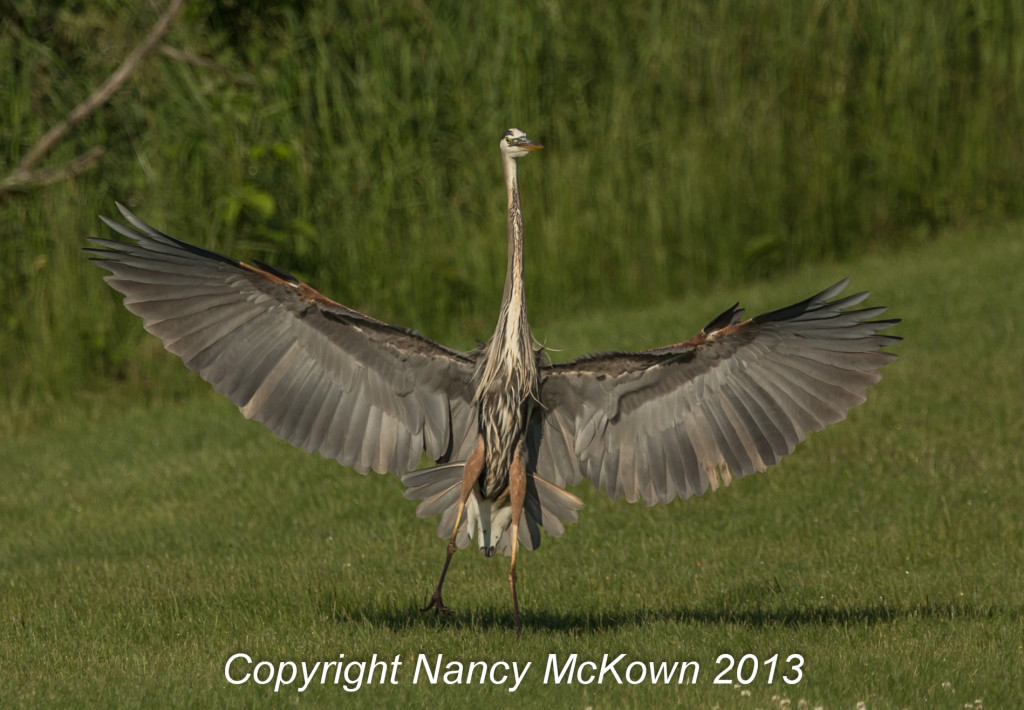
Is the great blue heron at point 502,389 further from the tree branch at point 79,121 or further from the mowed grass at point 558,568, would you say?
the tree branch at point 79,121

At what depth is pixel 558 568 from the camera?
8.55 metres

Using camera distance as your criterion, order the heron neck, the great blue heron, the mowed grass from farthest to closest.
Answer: the heron neck
the great blue heron
the mowed grass

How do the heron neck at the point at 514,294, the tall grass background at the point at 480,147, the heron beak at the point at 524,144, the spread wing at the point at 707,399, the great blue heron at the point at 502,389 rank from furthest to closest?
the tall grass background at the point at 480,147 → the heron beak at the point at 524,144 → the heron neck at the point at 514,294 → the great blue heron at the point at 502,389 → the spread wing at the point at 707,399

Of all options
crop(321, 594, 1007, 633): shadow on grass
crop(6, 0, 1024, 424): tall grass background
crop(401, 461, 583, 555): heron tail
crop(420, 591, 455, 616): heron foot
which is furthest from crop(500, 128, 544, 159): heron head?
crop(6, 0, 1024, 424): tall grass background

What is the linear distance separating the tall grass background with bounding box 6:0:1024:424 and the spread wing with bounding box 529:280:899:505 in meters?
7.07

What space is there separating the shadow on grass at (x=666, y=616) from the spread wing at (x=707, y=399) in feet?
2.24

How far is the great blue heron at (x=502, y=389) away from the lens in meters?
6.78

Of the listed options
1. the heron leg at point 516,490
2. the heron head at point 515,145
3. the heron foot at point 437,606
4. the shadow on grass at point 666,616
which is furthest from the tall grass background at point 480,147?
the heron leg at point 516,490

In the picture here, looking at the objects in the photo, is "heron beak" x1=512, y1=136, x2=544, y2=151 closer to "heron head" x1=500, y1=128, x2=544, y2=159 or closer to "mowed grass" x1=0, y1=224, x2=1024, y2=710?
"heron head" x1=500, y1=128, x2=544, y2=159

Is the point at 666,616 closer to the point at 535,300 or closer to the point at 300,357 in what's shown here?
the point at 300,357

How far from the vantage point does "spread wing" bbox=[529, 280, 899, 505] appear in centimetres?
666

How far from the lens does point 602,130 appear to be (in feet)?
51.2

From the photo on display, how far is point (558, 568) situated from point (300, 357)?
238cm

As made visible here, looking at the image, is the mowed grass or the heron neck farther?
the heron neck
